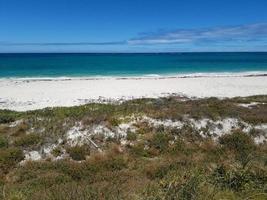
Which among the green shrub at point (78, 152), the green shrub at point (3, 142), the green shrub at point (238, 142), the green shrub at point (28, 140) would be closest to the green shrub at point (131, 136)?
the green shrub at point (78, 152)

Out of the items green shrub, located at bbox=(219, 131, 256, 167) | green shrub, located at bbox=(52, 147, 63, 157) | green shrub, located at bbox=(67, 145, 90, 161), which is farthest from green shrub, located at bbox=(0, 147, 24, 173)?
green shrub, located at bbox=(219, 131, 256, 167)

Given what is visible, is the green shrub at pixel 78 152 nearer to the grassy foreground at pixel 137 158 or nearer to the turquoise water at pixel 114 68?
the grassy foreground at pixel 137 158

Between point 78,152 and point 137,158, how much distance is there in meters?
2.07

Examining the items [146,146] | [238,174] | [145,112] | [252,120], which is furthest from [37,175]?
[252,120]

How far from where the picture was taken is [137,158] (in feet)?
47.6

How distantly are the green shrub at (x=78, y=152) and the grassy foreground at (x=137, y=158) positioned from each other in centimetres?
4

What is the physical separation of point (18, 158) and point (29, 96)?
23.4 meters

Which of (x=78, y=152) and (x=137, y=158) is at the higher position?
(x=78, y=152)

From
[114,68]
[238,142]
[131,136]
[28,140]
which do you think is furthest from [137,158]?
[114,68]

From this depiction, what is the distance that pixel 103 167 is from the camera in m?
13.2

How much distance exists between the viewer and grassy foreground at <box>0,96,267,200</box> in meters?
8.44

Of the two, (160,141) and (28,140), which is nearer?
(28,140)

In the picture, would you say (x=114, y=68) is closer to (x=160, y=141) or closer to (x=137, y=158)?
(x=160, y=141)

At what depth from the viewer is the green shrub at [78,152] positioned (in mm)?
14351
